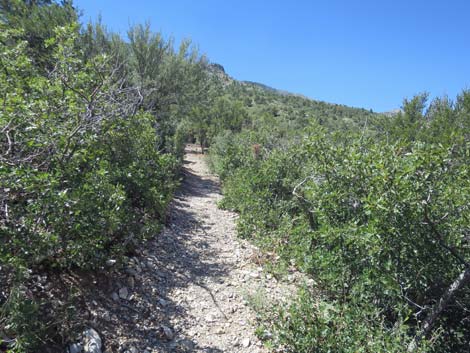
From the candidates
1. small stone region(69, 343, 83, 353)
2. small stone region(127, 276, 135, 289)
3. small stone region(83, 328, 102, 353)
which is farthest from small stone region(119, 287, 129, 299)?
small stone region(69, 343, 83, 353)

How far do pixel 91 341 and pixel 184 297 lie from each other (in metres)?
1.52

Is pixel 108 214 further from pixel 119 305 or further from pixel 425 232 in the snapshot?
pixel 425 232

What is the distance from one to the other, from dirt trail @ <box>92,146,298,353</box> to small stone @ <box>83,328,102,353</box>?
0.44 ft

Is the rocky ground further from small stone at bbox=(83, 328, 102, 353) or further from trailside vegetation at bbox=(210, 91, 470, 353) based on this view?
trailside vegetation at bbox=(210, 91, 470, 353)

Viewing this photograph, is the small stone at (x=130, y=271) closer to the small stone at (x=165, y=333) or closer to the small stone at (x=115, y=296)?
the small stone at (x=115, y=296)

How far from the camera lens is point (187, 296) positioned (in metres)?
3.98

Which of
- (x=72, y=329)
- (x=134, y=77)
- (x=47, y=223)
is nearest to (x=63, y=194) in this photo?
(x=47, y=223)

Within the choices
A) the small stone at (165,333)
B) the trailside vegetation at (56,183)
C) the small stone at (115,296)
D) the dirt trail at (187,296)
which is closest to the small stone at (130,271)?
the dirt trail at (187,296)

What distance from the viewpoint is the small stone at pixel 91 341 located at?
2476 mm

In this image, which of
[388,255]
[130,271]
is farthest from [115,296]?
[388,255]

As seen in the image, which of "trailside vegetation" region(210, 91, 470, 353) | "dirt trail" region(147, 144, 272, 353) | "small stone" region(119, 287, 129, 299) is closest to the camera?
"trailside vegetation" region(210, 91, 470, 353)

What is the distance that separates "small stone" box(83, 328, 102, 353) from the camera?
2.48 m

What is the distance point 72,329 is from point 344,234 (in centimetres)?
257

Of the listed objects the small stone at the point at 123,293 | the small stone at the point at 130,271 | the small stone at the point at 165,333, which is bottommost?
the small stone at the point at 165,333
